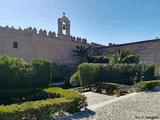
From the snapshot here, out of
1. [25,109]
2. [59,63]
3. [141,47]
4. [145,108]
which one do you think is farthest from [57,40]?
[25,109]

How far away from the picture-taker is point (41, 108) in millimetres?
8477

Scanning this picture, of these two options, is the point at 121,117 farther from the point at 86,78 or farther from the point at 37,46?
the point at 37,46

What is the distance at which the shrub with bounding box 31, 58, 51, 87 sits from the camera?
52.8ft

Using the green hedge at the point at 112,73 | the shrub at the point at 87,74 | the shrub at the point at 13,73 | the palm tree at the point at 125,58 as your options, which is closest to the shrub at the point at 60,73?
the palm tree at the point at 125,58

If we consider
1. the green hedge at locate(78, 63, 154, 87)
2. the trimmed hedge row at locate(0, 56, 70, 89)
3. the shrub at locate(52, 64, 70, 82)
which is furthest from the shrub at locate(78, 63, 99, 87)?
the shrub at locate(52, 64, 70, 82)

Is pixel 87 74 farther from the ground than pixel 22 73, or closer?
closer

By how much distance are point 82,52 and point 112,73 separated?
506 inches

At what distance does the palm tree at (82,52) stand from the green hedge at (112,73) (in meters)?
10.8

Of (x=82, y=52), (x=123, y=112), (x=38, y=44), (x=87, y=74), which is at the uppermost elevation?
(x=38, y=44)

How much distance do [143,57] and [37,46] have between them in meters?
13.7

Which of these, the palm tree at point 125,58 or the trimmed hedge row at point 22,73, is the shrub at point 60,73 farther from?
the trimmed hedge row at point 22,73

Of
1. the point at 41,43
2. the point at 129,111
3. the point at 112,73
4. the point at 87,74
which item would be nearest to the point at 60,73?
the point at 41,43

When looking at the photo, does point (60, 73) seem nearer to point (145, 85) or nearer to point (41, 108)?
point (145, 85)

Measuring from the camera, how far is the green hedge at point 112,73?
20.1 meters
